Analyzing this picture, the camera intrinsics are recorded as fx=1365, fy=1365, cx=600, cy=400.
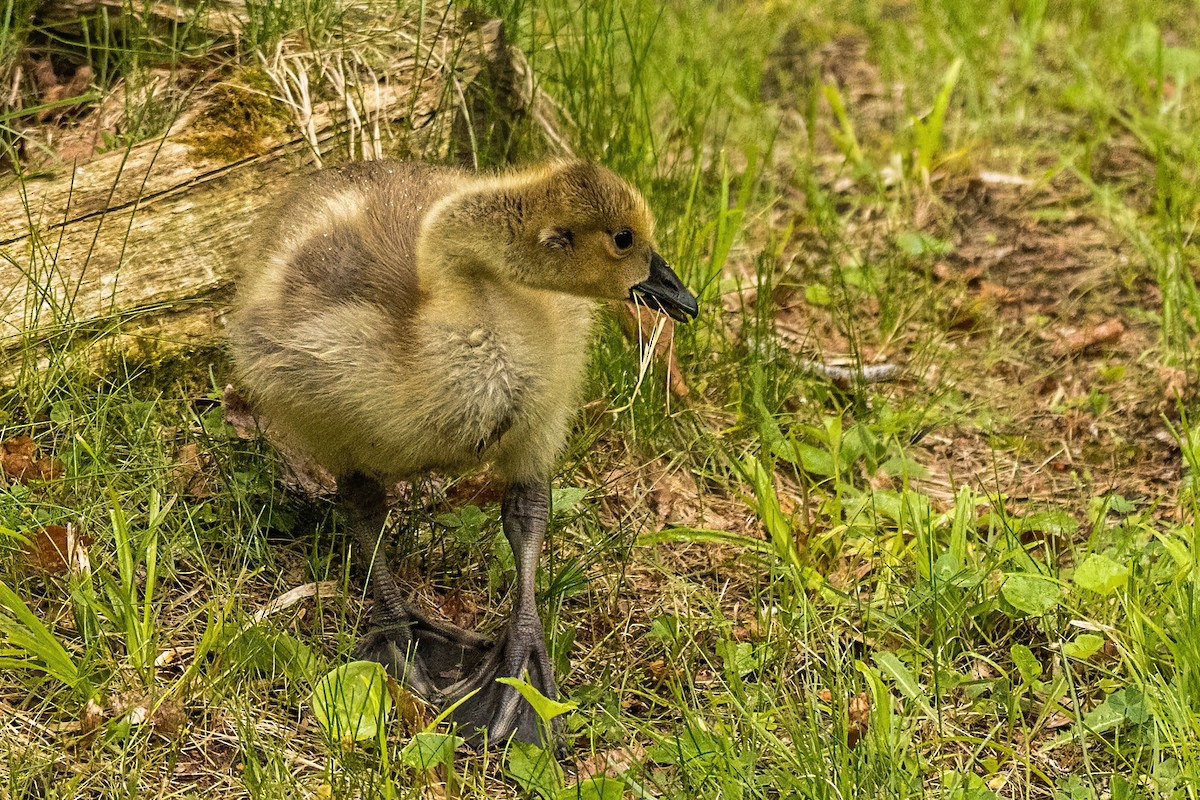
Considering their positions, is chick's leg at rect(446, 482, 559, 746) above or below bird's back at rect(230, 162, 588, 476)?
below

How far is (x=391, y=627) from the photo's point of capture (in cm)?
322

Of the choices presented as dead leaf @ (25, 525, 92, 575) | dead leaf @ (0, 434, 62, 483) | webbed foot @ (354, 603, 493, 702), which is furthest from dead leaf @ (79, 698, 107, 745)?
dead leaf @ (0, 434, 62, 483)

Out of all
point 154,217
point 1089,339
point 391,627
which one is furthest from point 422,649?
point 1089,339

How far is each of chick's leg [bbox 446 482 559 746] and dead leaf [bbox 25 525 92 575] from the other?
892 millimetres

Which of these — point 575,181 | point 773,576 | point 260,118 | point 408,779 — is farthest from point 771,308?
point 408,779

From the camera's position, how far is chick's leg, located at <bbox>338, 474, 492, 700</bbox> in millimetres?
3227

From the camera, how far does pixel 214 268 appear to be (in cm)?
379

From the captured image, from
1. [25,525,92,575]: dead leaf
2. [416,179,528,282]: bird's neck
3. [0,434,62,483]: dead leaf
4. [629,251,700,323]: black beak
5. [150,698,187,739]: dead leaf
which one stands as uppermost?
[416,179,528,282]: bird's neck

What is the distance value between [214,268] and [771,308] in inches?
63.9

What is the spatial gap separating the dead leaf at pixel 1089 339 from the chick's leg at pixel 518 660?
2074 mm

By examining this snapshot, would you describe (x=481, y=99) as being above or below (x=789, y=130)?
above

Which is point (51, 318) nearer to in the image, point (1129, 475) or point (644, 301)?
point (644, 301)

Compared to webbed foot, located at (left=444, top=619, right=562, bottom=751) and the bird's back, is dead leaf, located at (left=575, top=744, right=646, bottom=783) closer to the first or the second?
webbed foot, located at (left=444, top=619, right=562, bottom=751)

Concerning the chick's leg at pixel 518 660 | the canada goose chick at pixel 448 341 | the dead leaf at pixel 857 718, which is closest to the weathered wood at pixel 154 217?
the canada goose chick at pixel 448 341
